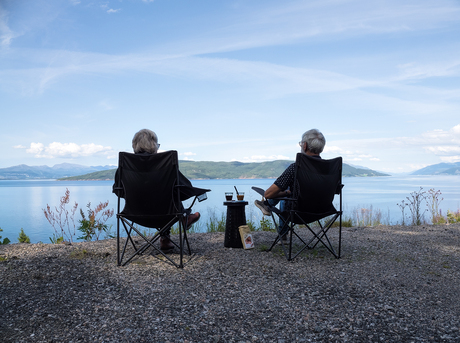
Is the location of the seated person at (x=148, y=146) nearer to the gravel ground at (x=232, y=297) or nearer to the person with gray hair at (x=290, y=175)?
the gravel ground at (x=232, y=297)

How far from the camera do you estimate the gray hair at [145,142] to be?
3.44m

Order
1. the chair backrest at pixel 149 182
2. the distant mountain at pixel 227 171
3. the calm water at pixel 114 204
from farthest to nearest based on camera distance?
the distant mountain at pixel 227 171
the calm water at pixel 114 204
the chair backrest at pixel 149 182

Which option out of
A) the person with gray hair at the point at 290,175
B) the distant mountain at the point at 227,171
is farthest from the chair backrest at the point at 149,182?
the distant mountain at the point at 227,171

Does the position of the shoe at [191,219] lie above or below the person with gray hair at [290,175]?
below

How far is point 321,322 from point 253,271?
106cm

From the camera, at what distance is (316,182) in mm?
3410

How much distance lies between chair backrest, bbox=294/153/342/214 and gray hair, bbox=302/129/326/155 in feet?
0.77

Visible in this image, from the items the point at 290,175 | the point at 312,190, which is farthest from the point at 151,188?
the point at 312,190

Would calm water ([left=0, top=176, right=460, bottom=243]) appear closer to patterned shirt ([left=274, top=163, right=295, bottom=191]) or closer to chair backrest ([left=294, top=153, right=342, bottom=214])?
patterned shirt ([left=274, top=163, right=295, bottom=191])

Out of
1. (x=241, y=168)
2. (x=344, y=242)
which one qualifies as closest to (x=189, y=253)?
(x=344, y=242)

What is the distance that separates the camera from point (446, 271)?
317 cm

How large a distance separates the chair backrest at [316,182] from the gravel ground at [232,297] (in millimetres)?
593

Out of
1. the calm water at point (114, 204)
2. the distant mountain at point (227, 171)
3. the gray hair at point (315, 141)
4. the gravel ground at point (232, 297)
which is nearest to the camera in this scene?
the gravel ground at point (232, 297)

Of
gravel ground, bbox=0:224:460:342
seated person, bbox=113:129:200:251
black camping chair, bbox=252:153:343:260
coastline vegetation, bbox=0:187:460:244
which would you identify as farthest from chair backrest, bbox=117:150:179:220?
coastline vegetation, bbox=0:187:460:244
